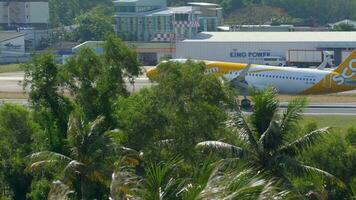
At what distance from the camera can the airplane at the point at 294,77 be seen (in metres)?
77.4

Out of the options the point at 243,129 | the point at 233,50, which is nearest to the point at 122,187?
the point at 243,129

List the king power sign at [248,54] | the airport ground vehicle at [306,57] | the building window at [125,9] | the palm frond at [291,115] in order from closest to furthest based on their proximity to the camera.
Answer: the palm frond at [291,115], the airport ground vehicle at [306,57], the king power sign at [248,54], the building window at [125,9]

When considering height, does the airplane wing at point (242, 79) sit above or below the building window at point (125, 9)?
below

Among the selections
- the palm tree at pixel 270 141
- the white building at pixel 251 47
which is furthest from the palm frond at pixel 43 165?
the white building at pixel 251 47

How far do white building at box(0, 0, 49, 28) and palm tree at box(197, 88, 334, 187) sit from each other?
14706 centimetres

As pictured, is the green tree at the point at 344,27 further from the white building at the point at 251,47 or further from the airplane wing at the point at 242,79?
the airplane wing at the point at 242,79

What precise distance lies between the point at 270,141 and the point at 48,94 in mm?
14259

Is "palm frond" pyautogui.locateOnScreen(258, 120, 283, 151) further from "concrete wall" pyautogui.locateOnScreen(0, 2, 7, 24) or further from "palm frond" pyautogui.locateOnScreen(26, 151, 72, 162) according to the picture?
"concrete wall" pyautogui.locateOnScreen(0, 2, 7, 24)

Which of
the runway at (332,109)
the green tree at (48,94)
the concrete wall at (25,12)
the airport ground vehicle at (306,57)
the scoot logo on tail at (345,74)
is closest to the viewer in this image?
the green tree at (48,94)

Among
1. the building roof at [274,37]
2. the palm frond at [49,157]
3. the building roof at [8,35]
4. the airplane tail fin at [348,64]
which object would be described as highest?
the palm frond at [49,157]

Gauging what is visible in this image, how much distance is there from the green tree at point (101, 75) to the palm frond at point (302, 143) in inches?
465

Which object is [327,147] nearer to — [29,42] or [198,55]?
[198,55]

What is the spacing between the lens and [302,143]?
26609 mm

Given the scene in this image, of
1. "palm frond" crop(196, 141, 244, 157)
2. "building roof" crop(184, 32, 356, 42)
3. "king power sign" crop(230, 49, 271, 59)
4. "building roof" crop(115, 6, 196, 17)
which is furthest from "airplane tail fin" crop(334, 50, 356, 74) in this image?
"building roof" crop(115, 6, 196, 17)
